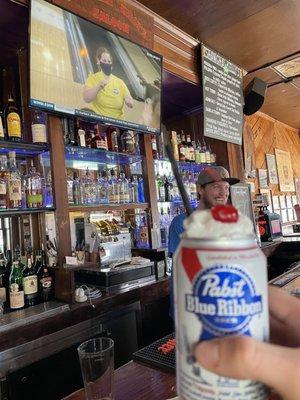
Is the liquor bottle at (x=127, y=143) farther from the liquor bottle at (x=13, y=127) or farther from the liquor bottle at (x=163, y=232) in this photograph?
the liquor bottle at (x=13, y=127)

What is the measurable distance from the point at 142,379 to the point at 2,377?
3.42 ft

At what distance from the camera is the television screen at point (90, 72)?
77.2 inches

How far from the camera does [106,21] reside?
2.35m

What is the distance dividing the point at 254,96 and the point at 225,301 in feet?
12.8

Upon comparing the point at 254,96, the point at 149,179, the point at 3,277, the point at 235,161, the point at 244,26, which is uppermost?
the point at 244,26

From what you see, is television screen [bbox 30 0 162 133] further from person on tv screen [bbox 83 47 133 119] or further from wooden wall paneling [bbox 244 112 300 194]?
wooden wall paneling [bbox 244 112 300 194]

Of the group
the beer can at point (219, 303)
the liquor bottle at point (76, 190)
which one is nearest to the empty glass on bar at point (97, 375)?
the beer can at point (219, 303)

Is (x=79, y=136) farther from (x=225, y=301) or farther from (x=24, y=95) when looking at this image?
(x=225, y=301)

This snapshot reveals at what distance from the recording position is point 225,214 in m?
0.48

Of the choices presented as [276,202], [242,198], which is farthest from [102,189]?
[276,202]

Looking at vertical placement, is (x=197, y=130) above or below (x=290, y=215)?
above

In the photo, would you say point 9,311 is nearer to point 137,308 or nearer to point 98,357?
point 137,308

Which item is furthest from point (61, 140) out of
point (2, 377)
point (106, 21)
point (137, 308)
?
point (2, 377)

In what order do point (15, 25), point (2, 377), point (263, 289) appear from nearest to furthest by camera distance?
point (263, 289)
point (2, 377)
point (15, 25)
